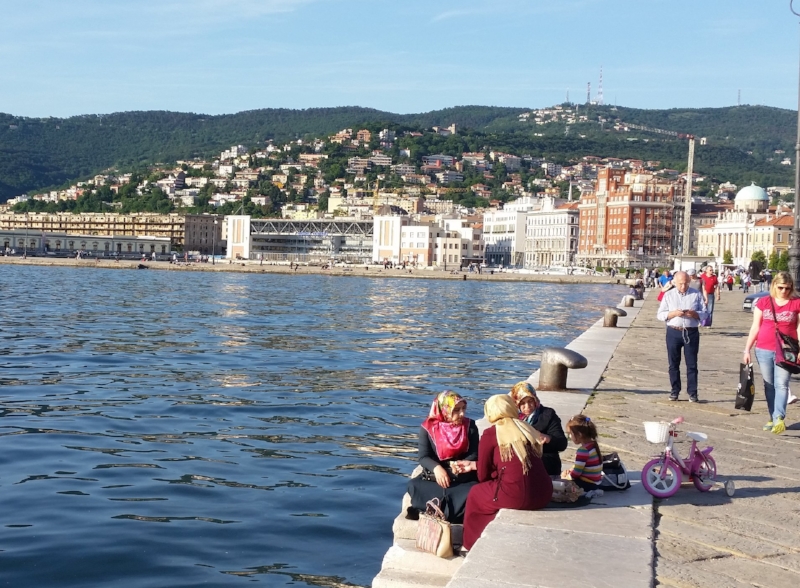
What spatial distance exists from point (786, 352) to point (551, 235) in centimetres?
15643

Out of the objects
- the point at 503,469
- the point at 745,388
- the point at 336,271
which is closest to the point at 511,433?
the point at 503,469

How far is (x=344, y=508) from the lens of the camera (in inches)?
348

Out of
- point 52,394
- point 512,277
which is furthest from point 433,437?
point 512,277

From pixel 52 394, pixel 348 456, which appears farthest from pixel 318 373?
pixel 348 456

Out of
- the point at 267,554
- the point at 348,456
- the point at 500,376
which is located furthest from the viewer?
the point at 500,376

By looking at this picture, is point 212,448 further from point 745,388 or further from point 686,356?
point 745,388

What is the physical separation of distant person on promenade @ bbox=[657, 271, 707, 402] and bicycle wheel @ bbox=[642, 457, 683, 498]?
15.7ft

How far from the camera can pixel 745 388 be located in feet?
36.5

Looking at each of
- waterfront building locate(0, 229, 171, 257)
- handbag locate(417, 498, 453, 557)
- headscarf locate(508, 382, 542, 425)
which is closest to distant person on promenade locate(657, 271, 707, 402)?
headscarf locate(508, 382, 542, 425)

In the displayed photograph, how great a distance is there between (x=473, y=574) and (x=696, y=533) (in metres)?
1.77

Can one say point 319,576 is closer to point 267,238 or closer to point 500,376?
point 500,376

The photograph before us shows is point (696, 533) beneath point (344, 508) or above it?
above

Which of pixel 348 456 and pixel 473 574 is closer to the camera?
pixel 473 574

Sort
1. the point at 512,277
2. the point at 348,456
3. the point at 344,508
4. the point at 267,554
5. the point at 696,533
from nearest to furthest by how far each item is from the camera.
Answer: the point at 696,533
the point at 267,554
the point at 344,508
the point at 348,456
the point at 512,277
